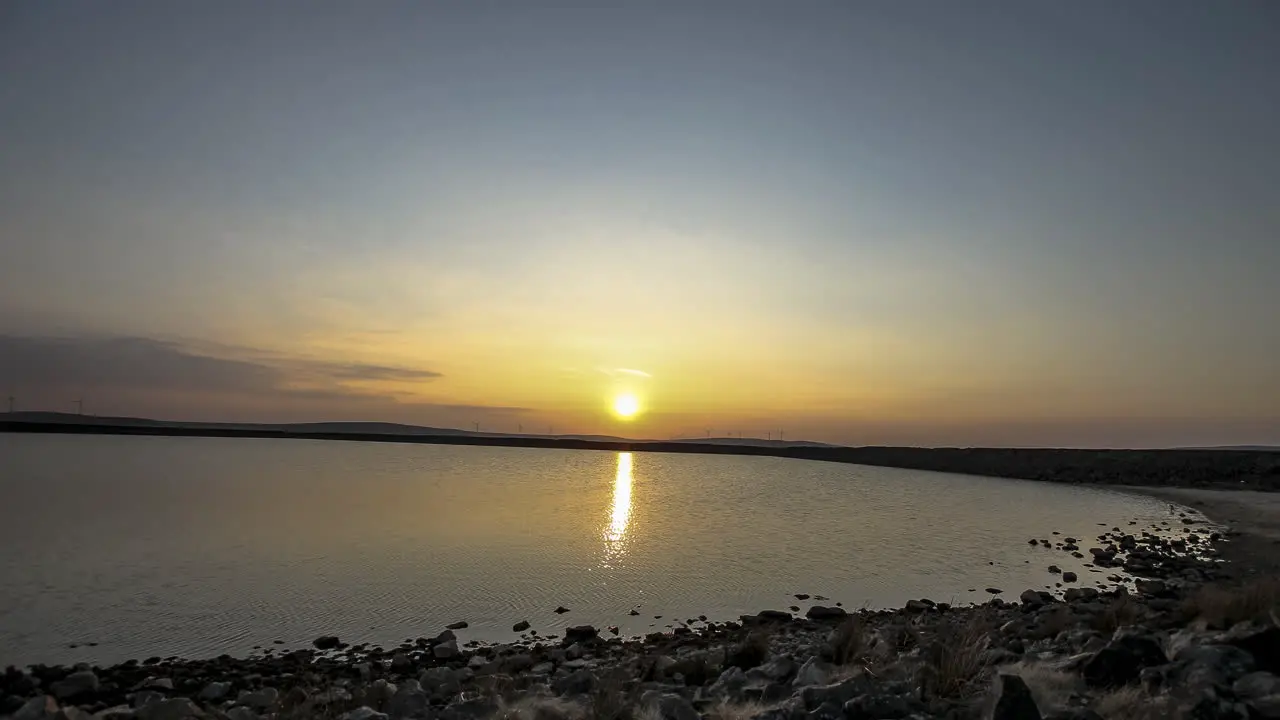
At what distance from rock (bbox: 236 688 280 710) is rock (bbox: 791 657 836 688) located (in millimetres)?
6298

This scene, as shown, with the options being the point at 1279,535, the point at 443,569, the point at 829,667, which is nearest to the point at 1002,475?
the point at 1279,535

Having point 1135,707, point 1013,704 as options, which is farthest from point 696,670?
point 1135,707

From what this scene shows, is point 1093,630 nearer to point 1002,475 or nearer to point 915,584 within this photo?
point 915,584

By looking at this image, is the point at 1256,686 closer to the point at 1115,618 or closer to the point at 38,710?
the point at 1115,618

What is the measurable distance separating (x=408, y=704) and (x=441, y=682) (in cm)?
151

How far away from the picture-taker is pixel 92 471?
168 feet

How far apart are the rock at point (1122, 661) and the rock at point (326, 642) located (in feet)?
37.0

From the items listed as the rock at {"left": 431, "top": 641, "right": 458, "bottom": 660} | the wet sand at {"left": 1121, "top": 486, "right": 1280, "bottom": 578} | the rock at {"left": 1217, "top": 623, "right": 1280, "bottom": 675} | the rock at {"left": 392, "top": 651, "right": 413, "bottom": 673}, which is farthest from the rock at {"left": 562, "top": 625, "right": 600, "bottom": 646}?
the wet sand at {"left": 1121, "top": 486, "right": 1280, "bottom": 578}

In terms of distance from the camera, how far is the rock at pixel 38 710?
26.8 ft

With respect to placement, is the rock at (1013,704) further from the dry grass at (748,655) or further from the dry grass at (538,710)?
the dry grass at (748,655)

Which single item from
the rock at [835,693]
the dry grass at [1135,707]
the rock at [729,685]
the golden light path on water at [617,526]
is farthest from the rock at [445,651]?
the golden light path on water at [617,526]

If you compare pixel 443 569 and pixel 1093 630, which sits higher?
pixel 1093 630

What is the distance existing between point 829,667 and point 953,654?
141 cm

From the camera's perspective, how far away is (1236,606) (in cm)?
873
